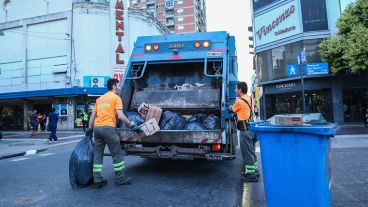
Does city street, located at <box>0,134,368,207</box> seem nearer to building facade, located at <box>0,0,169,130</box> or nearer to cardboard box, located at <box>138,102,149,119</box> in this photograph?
cardboard box, located at <box>138,102,149,119</box>

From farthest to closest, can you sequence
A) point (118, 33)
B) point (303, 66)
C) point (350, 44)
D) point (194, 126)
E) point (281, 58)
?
point (118, 33), point (281, 58), point (303, 66), point (350, 44), point (194, 126)

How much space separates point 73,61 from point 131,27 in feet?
18.9

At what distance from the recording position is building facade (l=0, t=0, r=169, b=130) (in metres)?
23.9

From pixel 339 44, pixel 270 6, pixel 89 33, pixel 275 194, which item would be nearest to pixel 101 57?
pixel 89 33

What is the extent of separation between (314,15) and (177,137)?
20.0 m

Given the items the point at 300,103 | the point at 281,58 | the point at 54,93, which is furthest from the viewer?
the point at 281,58

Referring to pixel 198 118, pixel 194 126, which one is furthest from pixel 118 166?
pixel 198 118

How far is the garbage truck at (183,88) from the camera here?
5.02 metres

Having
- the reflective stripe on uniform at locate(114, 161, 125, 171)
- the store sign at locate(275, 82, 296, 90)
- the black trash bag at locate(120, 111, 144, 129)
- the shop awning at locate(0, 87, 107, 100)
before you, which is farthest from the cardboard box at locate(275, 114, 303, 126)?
the shop awning at locate(0, 87, 107, 100)

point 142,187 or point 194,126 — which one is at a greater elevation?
point 194,126

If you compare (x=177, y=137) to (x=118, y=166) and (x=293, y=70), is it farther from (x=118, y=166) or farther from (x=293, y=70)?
(x=293, y=70)

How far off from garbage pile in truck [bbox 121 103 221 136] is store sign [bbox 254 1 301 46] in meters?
18.9

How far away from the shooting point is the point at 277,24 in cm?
2380

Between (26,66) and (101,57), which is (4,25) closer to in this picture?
(26,66)
